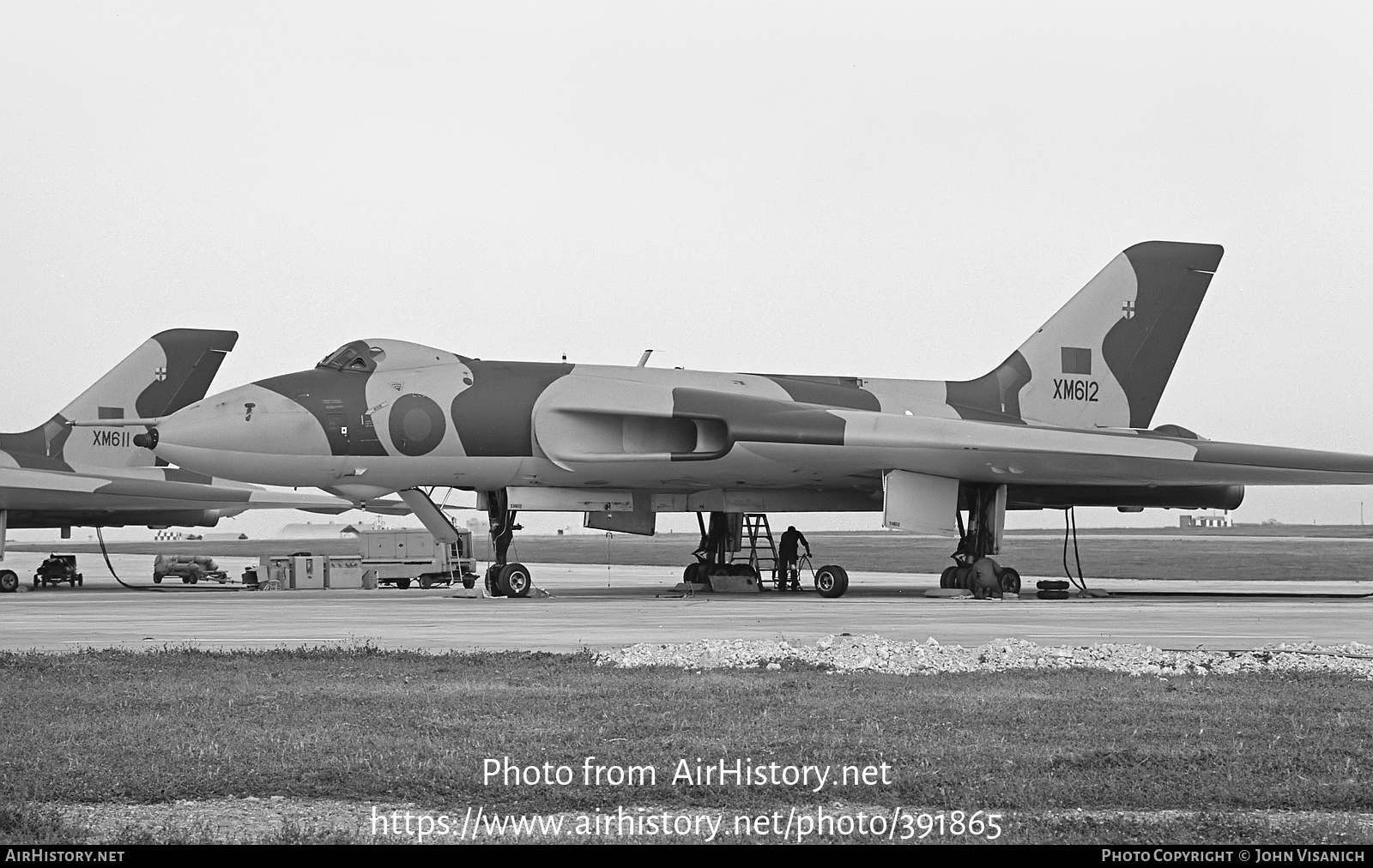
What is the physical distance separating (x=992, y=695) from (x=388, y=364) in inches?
589

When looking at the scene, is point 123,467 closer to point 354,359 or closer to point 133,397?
point 133,397

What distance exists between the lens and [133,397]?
3325cm

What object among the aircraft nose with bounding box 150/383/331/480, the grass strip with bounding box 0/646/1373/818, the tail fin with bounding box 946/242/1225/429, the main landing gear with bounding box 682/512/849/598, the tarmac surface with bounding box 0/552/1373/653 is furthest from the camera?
the tail fin with bounding box 946/242/1225/429

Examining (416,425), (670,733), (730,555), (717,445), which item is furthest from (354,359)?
(670,733)

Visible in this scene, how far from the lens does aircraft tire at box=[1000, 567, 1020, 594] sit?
76.0 ft

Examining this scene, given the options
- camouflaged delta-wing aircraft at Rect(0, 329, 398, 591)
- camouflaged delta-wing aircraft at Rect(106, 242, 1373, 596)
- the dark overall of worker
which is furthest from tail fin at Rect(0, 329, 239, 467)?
the dark overall of worker

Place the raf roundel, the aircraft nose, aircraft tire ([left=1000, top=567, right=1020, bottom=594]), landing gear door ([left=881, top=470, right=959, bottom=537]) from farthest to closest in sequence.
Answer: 1. aircraft tire ([left=1000, top=567, right=1020, bottom=594])
2. landing gear door ([left=881, top=470, right=959, bottom=537])
3. the raf roundel
4. the aircraft nose

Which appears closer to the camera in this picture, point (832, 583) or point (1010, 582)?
point (832, 583)

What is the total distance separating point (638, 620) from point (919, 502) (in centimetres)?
901

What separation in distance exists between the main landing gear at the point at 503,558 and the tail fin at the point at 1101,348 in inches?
337

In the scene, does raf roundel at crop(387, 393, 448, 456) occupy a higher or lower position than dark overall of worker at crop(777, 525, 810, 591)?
higher

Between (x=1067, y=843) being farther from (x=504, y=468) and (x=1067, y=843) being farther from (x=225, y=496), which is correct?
(x=225, y=496)

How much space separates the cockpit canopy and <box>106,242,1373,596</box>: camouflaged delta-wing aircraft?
26 mm

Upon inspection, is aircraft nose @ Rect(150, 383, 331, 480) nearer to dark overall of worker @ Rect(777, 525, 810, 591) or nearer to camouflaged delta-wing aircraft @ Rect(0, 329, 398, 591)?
dark overall of worker @ Rect(777, 525, 810, 591)
